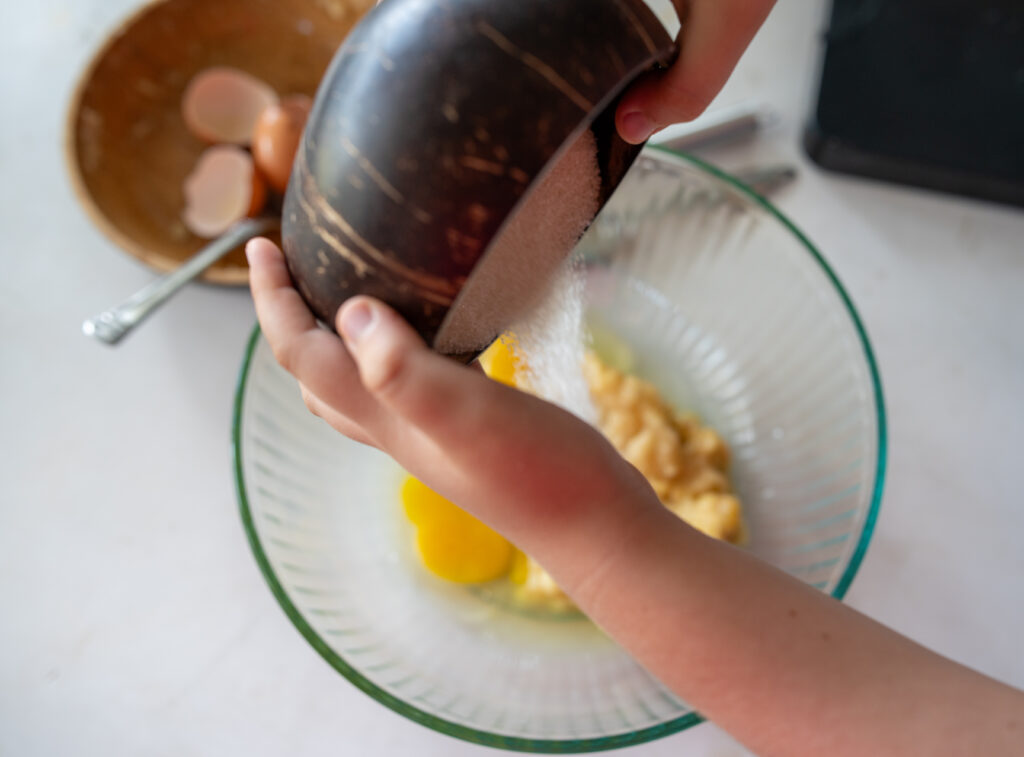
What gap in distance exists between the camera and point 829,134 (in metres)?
0.98

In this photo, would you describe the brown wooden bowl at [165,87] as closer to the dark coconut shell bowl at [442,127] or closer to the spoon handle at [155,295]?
the spoon handle at [155,295]

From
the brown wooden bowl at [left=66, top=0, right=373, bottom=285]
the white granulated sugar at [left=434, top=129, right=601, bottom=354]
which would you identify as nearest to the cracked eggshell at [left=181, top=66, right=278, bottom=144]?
the brown wooden bowl at [left=66, top=0, right=373, bottom=285]

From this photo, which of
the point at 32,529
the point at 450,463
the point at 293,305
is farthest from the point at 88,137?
the point at 450,463

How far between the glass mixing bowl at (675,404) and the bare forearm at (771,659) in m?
0.10

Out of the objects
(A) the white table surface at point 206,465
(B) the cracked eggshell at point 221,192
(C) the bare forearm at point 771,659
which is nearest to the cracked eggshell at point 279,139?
(B) the cracked eggshell at point 221,192

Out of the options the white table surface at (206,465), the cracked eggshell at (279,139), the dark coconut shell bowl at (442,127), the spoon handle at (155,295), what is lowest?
the white table surface at (206,465)

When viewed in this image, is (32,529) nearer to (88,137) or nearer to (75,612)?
(75,612)

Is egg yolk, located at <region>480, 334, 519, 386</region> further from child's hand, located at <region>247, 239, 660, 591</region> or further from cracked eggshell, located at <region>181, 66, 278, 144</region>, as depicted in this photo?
cracked eggshell, located at <region>181, 66, 278, 144</region>

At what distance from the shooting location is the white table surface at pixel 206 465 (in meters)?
0.78

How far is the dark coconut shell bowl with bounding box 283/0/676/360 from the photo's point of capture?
40 cm

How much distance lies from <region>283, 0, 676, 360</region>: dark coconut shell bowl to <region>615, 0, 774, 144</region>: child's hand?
0.10 meters

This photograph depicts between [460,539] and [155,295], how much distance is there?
0.44 metres

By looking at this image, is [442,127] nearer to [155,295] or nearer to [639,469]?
[639,469]

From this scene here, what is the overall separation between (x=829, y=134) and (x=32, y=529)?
1.11 meters
